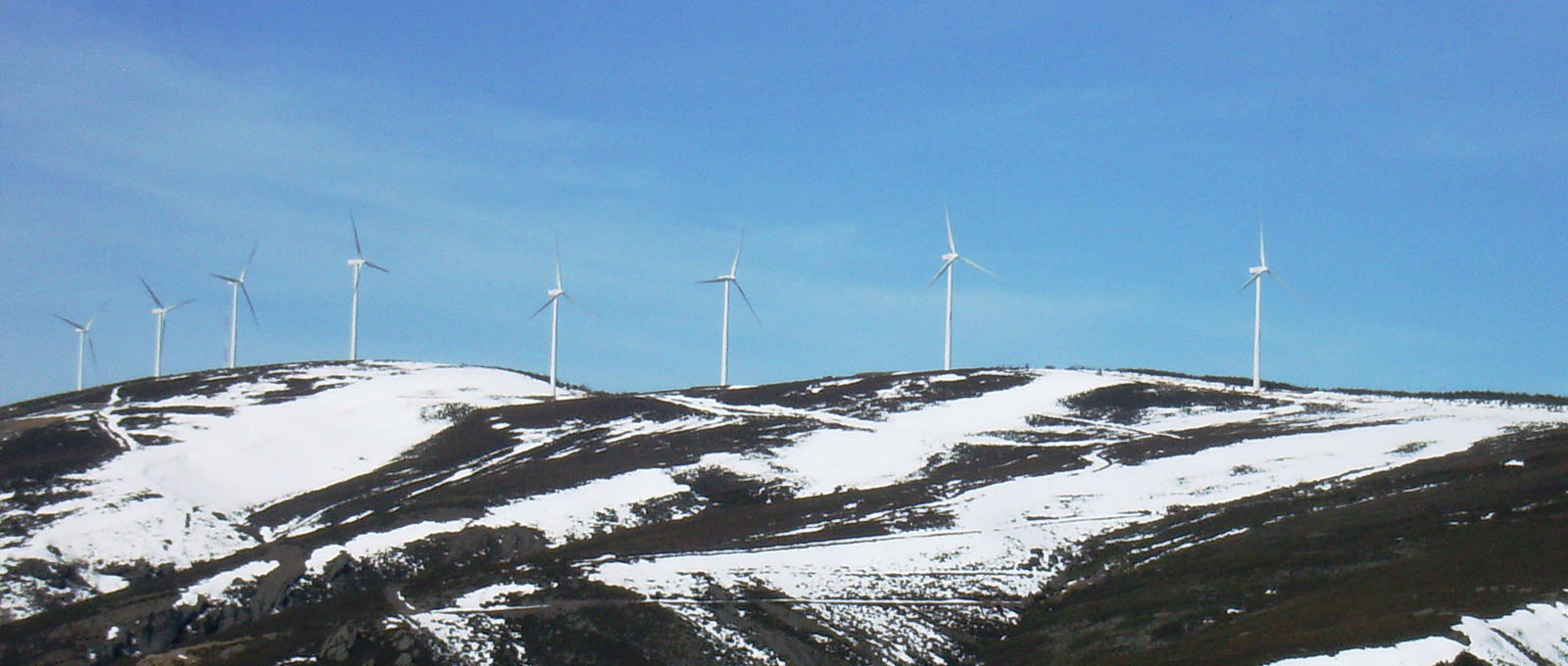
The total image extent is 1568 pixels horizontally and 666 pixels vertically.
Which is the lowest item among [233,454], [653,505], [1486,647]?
[653,505]

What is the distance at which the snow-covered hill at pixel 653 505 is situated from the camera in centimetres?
4978

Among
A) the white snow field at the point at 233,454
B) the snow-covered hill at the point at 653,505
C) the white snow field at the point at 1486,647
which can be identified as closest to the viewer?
the white snow field at the point at 1486,647

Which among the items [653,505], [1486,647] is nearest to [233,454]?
[653,505]

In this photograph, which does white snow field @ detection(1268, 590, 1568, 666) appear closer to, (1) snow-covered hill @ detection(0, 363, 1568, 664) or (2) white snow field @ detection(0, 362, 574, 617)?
(1) snow-covered hill @ detection(0, 363, 1568, 664)

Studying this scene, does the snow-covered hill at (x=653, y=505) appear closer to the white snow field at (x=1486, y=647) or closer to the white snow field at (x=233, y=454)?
the white snow field at (x=1486, y=647)

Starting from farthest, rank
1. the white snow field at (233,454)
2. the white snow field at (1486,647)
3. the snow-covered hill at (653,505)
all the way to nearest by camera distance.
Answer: the white snow field at (233,454) → the snow-covered hill at (653,505) → the white snow field at (1486,647)

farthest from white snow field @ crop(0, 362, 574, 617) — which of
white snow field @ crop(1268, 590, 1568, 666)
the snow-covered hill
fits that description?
white snow field @ crop(1268, 590, 1568, 666)

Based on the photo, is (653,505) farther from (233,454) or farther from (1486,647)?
(1486,647)

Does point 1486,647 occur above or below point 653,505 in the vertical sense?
above

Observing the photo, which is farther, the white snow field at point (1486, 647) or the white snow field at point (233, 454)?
the white snow field at point (233, 454)

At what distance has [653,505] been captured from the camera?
252ft

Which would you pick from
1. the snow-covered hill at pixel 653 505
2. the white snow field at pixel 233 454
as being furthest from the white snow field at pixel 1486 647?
the white snow field at pixel 233 454

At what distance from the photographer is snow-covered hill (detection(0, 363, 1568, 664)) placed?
49781 millimetres

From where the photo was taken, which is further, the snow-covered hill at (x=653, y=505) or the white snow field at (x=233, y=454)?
the white snow field at (x=233, y=454)
